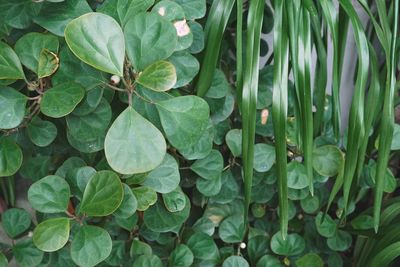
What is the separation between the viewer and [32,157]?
0.76m

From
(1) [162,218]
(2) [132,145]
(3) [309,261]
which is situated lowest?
(3) [309,261]

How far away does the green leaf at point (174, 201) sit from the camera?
72 centimetres

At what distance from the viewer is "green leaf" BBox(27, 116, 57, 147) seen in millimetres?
648

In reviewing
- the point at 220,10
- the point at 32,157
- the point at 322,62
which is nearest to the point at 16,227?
the point at 32,157

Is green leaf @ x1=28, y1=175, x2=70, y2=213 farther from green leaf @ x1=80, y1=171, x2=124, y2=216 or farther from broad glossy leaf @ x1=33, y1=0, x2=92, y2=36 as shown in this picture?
broad glossy leaf @ x1=33, y1=0, x2=92, y2=36

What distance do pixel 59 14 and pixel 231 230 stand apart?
485 millimetres

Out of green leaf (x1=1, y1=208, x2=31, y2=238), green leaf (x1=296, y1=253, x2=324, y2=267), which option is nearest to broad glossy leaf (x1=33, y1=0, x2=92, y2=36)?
green leaf (x1=1, y1=208, x2=31, y2=238)

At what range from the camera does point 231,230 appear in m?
0.87

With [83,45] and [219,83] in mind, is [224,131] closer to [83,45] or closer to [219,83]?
[219,83]

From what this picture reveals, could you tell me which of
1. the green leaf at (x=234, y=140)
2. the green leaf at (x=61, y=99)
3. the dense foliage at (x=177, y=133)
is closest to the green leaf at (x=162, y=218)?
the dense foliage at (x=177, y=133)

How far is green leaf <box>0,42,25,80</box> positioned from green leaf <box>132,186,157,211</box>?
22cm

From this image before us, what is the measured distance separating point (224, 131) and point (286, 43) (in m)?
0.19

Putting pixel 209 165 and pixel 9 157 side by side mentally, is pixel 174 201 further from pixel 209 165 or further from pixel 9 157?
pixel 9 157

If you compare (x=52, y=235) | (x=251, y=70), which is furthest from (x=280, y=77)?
(x=52, y=235)
